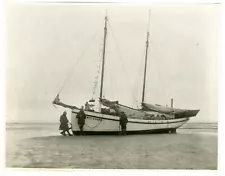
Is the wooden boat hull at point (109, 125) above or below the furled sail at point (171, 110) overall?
below

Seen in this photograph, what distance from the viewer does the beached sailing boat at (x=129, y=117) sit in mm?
988

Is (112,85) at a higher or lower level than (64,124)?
higher

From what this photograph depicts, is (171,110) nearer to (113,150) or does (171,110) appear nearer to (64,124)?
(113,150)

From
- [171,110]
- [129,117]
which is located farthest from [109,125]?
[171,110]

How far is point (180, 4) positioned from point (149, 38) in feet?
0.45

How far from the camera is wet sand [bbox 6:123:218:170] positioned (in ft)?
3.21

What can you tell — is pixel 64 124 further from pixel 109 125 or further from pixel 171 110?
pixel 171 110

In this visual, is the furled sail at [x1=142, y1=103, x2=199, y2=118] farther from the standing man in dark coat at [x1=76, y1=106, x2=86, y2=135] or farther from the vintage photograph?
the standing man in dark coat at [x1=76, y1=106, x2=86, y2=135]

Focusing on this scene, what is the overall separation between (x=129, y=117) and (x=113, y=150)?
4.2 inches

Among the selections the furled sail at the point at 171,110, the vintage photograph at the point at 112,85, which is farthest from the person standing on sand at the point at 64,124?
the furled sail at the point at 171,110

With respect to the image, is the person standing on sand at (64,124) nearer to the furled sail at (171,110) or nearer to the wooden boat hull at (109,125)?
the wooden boat hull at (109,125)

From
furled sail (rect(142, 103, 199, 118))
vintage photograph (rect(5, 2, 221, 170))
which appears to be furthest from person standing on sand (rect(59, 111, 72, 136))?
furled sail (rect(142, 103, 199, 118))

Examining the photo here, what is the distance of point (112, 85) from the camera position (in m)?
0.99

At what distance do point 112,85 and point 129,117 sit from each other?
11 cm
